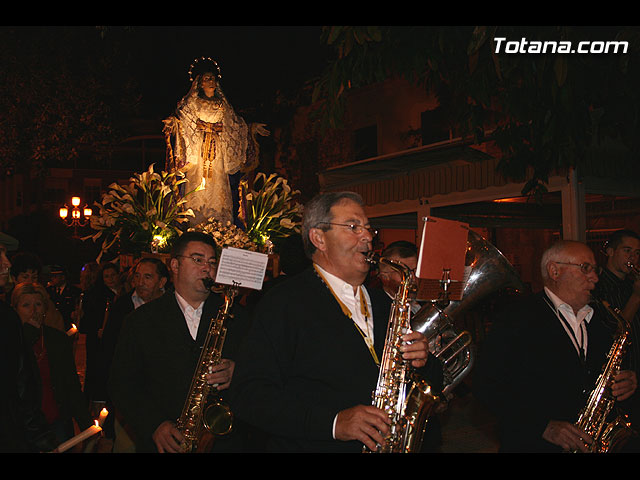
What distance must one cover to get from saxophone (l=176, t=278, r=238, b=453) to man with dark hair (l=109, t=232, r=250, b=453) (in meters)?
0.07

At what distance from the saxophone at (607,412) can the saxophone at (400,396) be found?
1.18m

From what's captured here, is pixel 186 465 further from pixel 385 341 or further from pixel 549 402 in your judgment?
pixel 549 402

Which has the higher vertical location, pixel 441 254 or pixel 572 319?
pixel 441 254

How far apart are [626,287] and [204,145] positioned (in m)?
8.10

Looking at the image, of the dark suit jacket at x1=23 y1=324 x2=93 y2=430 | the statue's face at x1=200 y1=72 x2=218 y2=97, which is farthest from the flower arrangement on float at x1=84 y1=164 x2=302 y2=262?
the dark suit jacket at x1=23 y1=324 x2=93 y2=430

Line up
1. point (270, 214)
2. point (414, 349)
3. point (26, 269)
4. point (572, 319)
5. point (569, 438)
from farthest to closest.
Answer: point (270, 214) → point (26, 269) → point (572, 319) → point (569, 438) → point (414, 349)

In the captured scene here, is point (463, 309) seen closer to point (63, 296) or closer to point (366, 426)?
point (366, 426)

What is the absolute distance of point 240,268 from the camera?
3.43m

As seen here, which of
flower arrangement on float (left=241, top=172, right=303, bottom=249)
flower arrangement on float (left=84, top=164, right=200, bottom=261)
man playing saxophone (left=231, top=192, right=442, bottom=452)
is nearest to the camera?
man playing saxophone (left=231, top=192, right=442, bottom=452)

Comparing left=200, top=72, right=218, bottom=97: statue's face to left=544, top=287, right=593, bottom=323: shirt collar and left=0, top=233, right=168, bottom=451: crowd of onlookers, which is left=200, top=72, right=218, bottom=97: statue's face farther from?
left=544, top=287, right=593, bottom=323: shirt collar

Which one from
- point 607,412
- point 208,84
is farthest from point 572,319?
point 208,84

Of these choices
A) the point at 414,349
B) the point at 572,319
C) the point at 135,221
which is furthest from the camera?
the point at 135,221

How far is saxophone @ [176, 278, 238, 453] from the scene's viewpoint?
10.8 ft

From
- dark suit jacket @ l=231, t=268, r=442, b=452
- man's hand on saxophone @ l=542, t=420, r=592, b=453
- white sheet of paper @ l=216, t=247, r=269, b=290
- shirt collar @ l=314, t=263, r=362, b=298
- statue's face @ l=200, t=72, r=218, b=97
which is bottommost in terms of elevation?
man's hand on saxophone @ l=542, t=420, r=592, b=453
